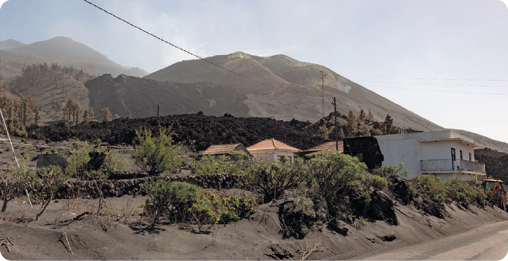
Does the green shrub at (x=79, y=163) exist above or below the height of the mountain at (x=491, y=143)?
below

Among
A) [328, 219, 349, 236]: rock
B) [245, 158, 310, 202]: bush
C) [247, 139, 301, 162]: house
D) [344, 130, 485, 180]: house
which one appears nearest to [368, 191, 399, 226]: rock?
[328, 219, 349, 236]: rock

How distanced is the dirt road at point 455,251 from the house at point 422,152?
19.6 metres

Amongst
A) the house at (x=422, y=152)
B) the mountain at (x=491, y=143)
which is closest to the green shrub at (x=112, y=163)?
the house at (x=422, y=152)

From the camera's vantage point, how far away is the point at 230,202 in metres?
10.5

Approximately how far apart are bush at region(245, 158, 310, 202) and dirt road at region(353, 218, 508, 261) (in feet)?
13.3

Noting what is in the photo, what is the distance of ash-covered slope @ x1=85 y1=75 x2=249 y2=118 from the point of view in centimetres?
10425

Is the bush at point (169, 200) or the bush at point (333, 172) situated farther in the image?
the bush at point (333, 172)

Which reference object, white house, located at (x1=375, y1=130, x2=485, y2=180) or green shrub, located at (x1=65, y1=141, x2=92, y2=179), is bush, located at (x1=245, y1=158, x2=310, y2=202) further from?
white house, located at (x1=375, y1=130, x2=485, y2=180)

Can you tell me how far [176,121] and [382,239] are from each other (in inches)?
1711

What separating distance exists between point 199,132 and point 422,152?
28574mm

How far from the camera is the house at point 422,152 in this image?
107 ft

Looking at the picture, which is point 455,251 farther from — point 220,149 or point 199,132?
point 199,132

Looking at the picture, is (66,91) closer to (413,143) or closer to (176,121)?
(176,121)

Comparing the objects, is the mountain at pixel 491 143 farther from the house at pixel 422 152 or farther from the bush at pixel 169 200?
the bush at pixel 169 200
